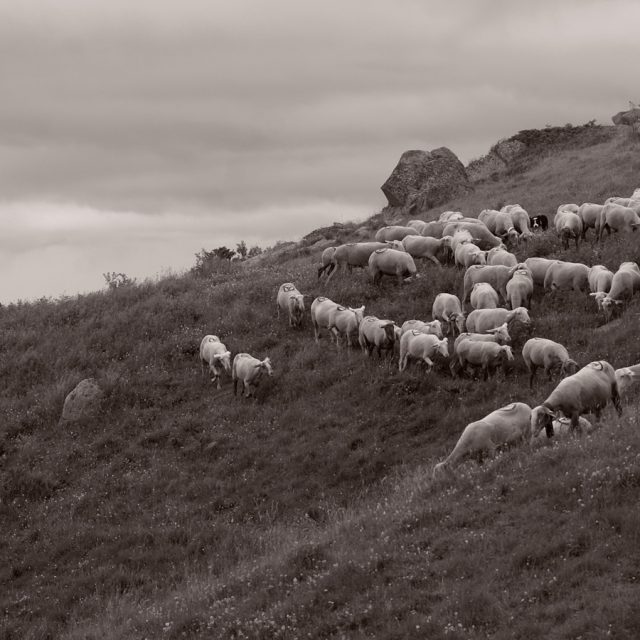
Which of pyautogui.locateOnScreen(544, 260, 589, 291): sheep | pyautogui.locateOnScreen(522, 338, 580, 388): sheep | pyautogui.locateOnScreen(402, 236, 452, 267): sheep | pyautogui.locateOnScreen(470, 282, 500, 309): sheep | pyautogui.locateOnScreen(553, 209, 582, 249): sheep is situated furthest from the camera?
pyautogui.locateOnScreen(402, 236, 452, 267): sheep

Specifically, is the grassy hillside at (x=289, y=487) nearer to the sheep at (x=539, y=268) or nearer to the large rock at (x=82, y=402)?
the large rock at (x=82, y=402)

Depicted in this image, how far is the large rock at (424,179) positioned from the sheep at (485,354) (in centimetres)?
2778

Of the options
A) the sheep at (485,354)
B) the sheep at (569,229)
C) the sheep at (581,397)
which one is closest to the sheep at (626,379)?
the sheep at (581,397)

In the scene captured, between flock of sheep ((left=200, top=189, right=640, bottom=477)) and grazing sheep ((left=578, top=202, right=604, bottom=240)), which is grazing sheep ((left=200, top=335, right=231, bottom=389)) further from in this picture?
grazing sheep ((left=578, top=202, right=604, bottom=240))

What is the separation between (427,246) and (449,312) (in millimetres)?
5615

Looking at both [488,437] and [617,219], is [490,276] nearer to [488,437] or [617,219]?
[617,219]

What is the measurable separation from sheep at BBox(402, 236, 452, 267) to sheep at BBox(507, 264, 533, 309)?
5160mm

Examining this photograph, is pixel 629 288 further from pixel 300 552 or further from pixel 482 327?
pixel 300 552

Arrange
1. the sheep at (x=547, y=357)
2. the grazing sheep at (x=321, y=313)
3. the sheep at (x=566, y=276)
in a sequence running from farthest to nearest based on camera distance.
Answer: the grazing sheep at (x=321, y=313), the sheep at (x=566, y=276), the sheep at (x=547, y=357)

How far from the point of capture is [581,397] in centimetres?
1709

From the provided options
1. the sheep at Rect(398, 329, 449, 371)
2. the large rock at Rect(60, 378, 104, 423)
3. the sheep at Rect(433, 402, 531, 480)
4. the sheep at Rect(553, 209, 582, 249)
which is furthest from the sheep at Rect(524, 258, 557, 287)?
the large rock at Rect(60, 378, 104, 423)

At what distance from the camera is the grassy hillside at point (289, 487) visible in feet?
41.5

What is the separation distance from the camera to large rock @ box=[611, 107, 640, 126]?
6100 centimetres

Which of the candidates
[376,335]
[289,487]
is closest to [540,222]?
[376,335]
